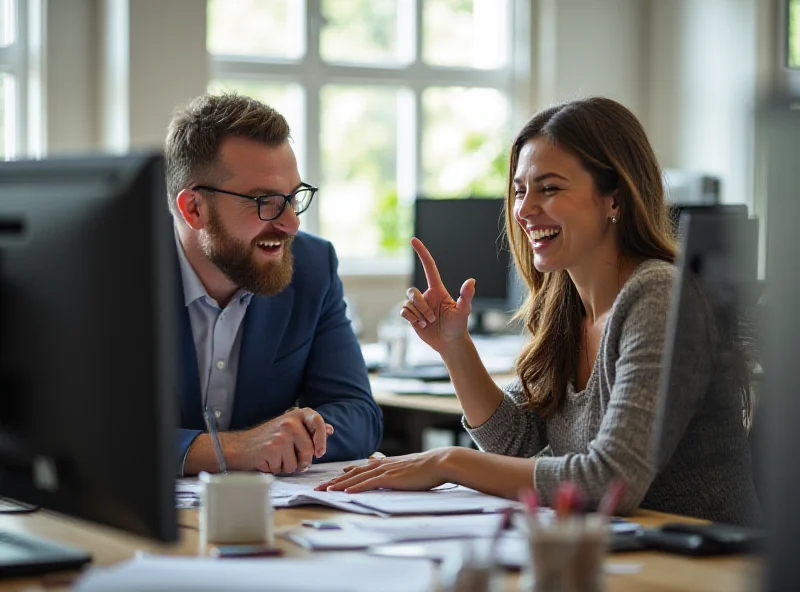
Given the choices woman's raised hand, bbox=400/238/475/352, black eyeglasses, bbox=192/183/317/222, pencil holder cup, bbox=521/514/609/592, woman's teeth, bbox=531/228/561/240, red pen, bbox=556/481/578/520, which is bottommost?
pencil holder cup, bbox=521/514/609/592

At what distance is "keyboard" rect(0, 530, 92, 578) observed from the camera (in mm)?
1338

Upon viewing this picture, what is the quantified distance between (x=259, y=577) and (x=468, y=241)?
3.06 metres

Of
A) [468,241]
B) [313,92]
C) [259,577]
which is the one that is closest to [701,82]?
[313,92]

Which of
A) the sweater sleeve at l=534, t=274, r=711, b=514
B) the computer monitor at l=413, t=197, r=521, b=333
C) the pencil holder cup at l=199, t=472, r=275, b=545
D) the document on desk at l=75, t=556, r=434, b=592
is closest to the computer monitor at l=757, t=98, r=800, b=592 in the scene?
the document on desk at l=75, t=556, r=434, b=592

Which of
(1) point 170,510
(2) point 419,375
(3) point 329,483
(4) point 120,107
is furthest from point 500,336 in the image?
(1) point 170,510

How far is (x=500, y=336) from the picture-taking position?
4582 mm

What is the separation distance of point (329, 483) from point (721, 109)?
4.47 m

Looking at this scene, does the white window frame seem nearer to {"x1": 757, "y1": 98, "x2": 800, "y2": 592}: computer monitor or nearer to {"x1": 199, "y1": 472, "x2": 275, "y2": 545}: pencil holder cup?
{"x1": 199, "y1": 472, "x2": 275, "y2": 545}: pencil holder cup

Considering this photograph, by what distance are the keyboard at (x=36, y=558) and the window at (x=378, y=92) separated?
4144 mm

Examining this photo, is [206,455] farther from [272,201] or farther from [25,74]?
[25,74]

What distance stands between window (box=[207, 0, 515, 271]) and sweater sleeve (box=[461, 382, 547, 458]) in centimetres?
351

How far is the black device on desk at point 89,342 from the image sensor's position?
3.74 feet

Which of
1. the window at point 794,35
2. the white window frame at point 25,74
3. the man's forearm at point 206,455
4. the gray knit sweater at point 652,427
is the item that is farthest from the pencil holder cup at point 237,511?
the window at point 794,35

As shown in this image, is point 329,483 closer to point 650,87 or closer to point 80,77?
point 80,77
